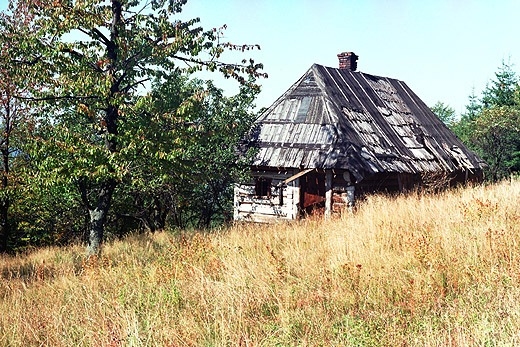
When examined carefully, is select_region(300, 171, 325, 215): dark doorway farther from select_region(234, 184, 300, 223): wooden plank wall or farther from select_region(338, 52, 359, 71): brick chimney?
select_region(338, 52, 359, 71): brick chimney

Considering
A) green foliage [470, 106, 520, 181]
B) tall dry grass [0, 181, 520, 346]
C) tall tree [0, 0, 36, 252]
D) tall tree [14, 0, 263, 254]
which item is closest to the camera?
tall dry grass [0, 181, 520, 346]

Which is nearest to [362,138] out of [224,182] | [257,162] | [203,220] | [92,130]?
[257,162]


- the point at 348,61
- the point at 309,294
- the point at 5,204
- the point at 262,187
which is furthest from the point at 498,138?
the point at 309,294

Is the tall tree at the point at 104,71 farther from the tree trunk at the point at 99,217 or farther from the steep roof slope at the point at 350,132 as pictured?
the steep roof slope at the point at 350,132

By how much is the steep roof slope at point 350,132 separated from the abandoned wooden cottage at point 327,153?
0.11 feet

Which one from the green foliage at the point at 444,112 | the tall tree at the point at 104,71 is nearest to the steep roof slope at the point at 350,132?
the tall tree at the point at 104,71

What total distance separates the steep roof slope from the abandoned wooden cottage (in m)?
0.03

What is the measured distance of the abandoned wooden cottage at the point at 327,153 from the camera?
1434 centimetres

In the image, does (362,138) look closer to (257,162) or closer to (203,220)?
(257,162)

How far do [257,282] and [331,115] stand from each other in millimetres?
10874

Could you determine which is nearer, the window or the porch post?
the porch post

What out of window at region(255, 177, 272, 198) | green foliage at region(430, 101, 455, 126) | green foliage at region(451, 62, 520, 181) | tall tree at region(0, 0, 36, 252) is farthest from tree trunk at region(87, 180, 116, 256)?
green foliage at region(430, 101, 455, 126)

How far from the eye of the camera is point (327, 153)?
46.6ft

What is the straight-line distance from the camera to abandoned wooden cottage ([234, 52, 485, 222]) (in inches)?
564
